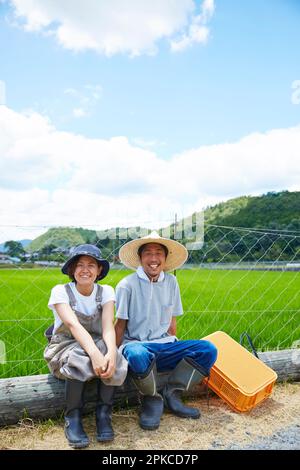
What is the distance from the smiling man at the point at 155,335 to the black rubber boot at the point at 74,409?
35 cm

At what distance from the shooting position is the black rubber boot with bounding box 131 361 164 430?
2.70 metres

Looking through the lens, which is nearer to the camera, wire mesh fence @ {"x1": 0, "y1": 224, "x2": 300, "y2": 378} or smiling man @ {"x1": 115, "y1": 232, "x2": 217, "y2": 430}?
smiling man @ {"x1": 115, "y1": 232, "x2": 217, "y2": 430}

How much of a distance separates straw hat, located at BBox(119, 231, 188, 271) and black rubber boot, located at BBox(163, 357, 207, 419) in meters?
0.73

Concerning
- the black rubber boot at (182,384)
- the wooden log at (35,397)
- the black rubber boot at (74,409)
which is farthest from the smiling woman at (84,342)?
the black rubber boot at (182,384)

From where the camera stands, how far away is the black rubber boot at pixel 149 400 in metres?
2.70

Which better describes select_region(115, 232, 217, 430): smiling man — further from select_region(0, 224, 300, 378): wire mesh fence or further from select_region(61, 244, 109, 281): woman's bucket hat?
select_region(0, 224, 300, 378): wire mesh fence

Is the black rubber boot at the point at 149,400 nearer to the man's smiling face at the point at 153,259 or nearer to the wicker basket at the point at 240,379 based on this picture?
the wicker basket at the point at 240,379

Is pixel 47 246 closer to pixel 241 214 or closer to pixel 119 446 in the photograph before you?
pixel 119 446

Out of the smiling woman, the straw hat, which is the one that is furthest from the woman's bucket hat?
the straw hat

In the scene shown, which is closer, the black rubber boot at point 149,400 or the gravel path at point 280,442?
the gravel path at point 280,442

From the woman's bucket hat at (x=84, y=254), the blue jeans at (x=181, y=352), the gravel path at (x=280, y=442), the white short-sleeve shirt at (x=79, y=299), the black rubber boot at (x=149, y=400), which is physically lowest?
the gravel path at (x=280, y=442)

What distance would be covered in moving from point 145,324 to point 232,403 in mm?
816

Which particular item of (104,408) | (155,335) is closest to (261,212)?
(155,335)

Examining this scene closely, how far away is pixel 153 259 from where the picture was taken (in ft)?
10.0
